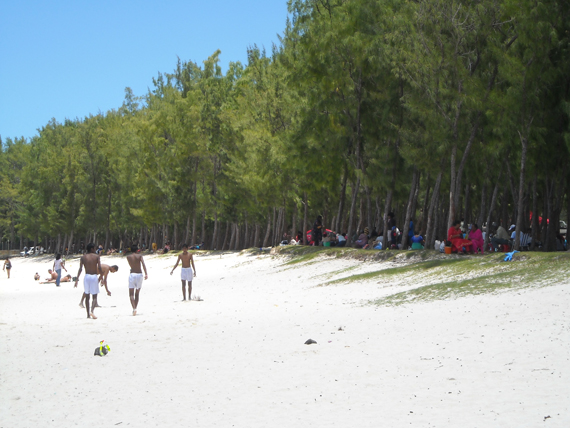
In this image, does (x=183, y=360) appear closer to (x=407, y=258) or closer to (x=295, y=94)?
(x=407, y=258)

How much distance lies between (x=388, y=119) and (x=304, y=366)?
22660 millimetres

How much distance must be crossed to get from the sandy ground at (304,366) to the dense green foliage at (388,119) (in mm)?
10916

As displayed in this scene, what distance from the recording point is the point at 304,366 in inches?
410

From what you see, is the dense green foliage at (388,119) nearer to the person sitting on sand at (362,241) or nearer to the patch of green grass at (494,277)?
the person sitting on sand at (362,241)

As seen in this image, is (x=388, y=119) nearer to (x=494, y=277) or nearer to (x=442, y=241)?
A: (x=442, y=241)

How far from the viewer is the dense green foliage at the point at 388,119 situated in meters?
23.7

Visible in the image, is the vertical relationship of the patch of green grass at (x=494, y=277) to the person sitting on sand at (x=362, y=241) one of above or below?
below

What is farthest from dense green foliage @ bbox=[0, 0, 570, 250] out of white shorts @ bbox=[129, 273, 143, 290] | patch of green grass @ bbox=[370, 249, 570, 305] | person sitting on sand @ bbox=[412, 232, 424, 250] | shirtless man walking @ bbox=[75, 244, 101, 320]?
shirtless man walking @ bbox=[75, 244, 101, 320]

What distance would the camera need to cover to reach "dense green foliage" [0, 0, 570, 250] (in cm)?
2370

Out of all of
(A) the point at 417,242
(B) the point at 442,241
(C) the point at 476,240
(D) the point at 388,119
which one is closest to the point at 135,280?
(C) the point at 476,240

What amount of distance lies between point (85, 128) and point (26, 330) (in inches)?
2608

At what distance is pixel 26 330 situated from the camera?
15766mm

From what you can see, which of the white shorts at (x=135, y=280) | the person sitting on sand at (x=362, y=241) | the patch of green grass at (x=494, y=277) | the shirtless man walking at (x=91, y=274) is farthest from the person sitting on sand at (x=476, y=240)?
the shirtless man walking at (x=91, y=274)

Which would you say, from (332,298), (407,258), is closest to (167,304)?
(332,298)
